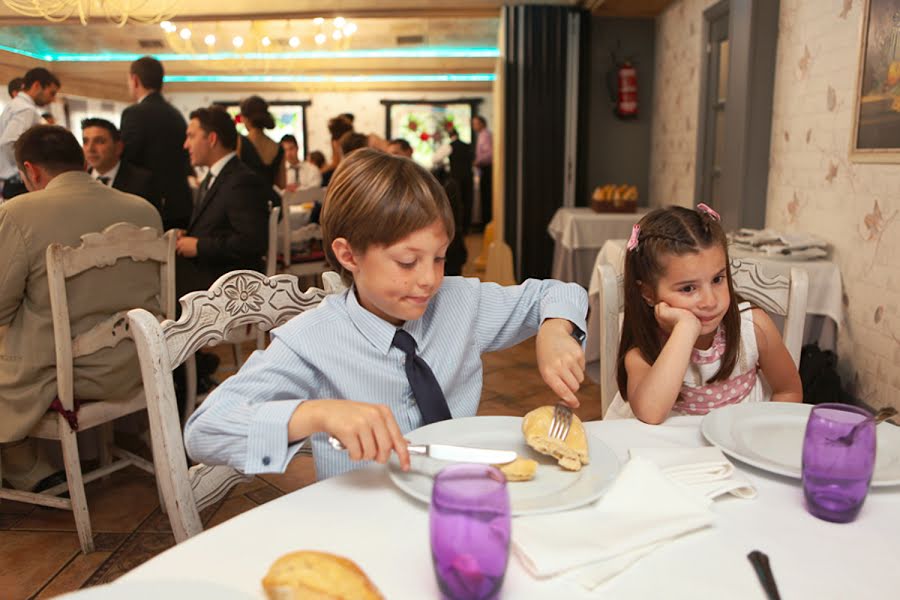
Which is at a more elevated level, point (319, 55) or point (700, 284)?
point (319, 55)

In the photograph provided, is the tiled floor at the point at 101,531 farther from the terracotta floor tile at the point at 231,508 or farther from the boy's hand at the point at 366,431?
the boy's hand at the point at 366,431

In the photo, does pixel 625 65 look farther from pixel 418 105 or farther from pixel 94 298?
pixel 418 105

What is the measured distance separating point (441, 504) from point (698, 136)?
4.62m

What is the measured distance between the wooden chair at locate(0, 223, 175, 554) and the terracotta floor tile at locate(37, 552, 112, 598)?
4 centimetres

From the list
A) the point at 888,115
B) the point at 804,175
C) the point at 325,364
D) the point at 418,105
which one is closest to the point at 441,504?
the point at 325,364

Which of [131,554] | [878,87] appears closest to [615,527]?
[131,554]

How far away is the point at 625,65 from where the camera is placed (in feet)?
19.4

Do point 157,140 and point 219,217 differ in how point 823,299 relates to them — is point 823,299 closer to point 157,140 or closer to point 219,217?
point 219,217

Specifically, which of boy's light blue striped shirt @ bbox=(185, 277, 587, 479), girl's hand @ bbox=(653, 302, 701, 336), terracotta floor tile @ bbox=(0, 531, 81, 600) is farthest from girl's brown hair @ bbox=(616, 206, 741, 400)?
terracotta floor tile @ bbox=(0, 531, 81, 600)

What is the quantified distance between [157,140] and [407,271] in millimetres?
3314

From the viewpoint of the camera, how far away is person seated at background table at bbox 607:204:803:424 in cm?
146

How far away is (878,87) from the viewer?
104 inches

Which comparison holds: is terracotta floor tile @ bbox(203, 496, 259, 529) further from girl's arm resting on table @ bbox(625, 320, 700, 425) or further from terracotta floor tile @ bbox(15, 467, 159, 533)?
girl's arm resting on table @ bbox(625, 320, 700, 425)

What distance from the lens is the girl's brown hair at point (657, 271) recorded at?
1.49 m
